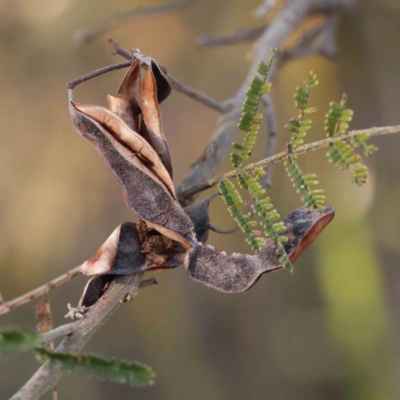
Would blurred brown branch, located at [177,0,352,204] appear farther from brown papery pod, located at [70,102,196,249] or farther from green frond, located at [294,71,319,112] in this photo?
Result: green frond, located at [294,71,319,112]

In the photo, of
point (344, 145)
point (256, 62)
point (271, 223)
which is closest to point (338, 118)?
point (344, 145)

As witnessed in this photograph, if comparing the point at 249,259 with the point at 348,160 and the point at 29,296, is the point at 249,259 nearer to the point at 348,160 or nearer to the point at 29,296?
the point at 348,160

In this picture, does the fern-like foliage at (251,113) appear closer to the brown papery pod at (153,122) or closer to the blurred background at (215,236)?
the brown papery pod at (153,122)

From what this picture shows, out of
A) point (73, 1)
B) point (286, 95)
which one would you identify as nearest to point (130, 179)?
point (286, 95)

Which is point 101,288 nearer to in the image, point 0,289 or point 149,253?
point 149,253

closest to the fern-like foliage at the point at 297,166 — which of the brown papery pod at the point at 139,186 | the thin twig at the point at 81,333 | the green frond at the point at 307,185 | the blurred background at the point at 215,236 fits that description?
the green frond at the point at 307,185

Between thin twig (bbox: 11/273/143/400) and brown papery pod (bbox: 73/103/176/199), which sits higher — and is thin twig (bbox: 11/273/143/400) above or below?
below

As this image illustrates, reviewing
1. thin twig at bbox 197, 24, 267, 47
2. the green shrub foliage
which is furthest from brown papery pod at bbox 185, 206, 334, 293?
thin twig at bbox 197, 24, 267, 47
